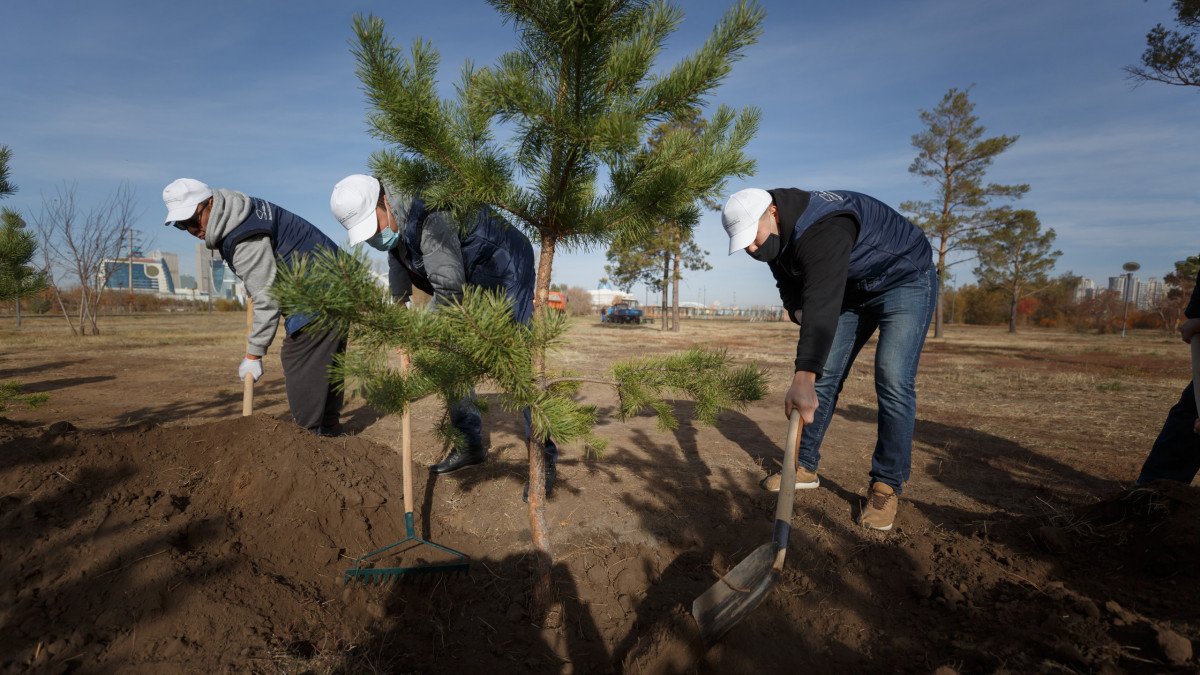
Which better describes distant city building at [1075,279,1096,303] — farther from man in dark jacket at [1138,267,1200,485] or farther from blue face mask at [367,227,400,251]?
blue face mask at [367,227,400,251]

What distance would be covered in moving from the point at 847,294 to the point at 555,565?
208 centimetres

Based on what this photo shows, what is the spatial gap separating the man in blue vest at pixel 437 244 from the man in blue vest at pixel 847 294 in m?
1.21

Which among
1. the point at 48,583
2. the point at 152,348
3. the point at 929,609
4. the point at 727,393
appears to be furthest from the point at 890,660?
the point at 152,348

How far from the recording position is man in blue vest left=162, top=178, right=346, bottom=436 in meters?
2.95

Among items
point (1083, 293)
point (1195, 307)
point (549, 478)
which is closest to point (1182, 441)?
point (1195, 307)

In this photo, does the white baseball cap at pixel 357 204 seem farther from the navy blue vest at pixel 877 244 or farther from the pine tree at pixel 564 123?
the navy blue vest at pixel 877 244

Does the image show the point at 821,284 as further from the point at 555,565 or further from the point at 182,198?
the point at 182,198

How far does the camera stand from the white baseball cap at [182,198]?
282cm

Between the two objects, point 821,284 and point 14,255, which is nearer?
point 821,284

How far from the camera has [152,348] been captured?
11938mm

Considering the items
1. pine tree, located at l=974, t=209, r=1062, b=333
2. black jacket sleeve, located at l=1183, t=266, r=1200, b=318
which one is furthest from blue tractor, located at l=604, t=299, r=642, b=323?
black jacket sleeve, located at l=1183, t=266, r=1200, b=318

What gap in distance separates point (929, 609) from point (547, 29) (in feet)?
8.26

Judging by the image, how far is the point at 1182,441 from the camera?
8.33 ft

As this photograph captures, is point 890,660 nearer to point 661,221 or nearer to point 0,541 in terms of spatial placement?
point 661,221
